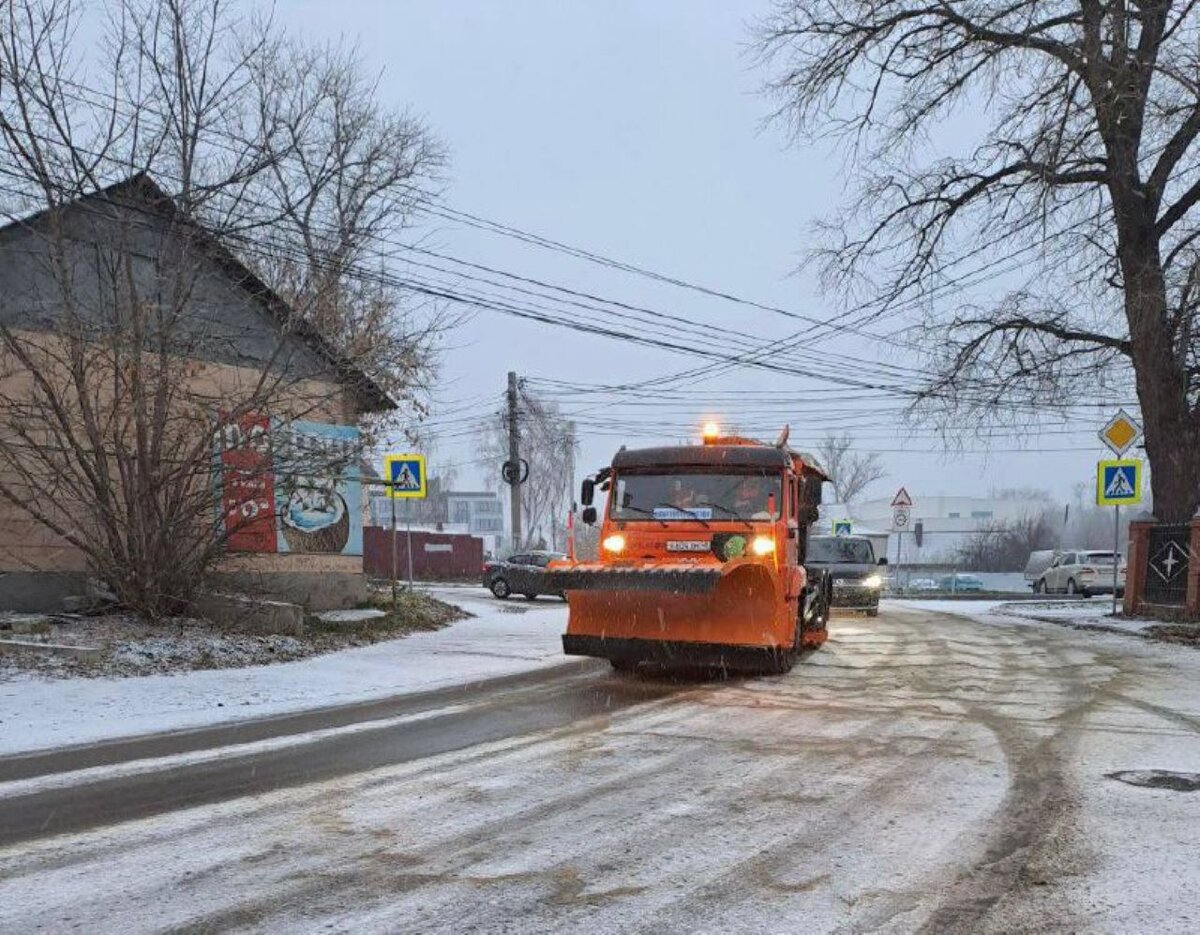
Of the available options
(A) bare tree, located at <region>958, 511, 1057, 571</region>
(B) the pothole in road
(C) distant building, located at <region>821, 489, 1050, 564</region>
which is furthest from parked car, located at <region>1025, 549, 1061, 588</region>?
(C) distant building, located at <region>821, 489, 1050, 564</region>

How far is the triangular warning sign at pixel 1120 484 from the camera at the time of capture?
56.2ft

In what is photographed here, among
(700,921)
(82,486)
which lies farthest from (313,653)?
(700,921)

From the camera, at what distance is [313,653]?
40.0ft

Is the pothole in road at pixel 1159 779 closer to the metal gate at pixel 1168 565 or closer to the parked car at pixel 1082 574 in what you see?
the metal gate at pixel 1168 565

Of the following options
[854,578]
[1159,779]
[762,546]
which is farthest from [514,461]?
[1159,779]

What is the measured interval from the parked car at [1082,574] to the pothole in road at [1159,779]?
85.5 feet

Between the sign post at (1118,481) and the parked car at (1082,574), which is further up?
the sign post at (1118,481)

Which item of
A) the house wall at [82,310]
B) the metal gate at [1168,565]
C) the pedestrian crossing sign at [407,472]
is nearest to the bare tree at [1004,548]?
the metal gate at [1168,565]

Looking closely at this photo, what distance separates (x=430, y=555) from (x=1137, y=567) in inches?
1176

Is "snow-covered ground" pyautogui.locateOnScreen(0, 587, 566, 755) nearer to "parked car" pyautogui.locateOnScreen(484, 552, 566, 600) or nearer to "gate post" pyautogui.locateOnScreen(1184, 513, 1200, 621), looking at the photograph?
"gate post" pyautogui.locateOnScreen(1184, 513, 1200, 621)

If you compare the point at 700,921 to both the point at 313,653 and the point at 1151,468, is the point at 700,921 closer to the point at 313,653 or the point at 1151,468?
the point at 313,653

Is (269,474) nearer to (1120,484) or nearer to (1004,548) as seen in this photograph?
(1120,484)

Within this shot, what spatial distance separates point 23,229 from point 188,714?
314 inches

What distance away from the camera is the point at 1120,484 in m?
17.3
